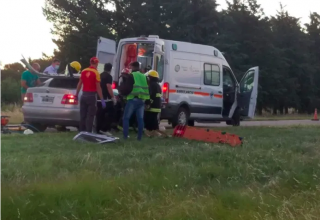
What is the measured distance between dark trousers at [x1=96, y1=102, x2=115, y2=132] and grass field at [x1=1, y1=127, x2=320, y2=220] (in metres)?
3.04

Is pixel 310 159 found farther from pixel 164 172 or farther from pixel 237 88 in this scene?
pixel 237 88

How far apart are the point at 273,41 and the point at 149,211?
4386 centimetres

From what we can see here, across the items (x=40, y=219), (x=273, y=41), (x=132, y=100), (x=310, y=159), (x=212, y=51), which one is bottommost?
(x=40, y=219)

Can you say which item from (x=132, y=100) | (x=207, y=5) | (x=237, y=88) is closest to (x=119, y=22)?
(x=207, y=5)

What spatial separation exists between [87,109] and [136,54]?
423 centimetres

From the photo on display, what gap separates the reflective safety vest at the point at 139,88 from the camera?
1098 centimetres

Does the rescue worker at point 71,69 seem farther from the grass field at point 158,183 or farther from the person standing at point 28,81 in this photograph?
the grass field at point 158,183

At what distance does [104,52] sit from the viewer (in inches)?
649

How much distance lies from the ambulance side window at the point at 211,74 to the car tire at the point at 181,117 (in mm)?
1243

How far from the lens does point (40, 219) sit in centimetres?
577

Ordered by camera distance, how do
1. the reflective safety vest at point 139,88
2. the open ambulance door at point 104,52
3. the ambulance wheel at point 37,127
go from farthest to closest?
the open ambulance door at point 104,52 → the ambulance wheel at point 37,127 → the reflective safety vest at point 139,88

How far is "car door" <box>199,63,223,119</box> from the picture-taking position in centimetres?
1634

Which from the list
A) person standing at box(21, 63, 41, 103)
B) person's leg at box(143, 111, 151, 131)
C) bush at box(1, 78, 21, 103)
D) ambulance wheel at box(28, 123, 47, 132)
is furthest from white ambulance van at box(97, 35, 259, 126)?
bush at box(1, 78, 21, 103)

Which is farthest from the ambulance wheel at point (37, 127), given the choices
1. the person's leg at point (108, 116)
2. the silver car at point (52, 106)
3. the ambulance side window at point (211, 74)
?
the ambulance side window at point (211, 74)
